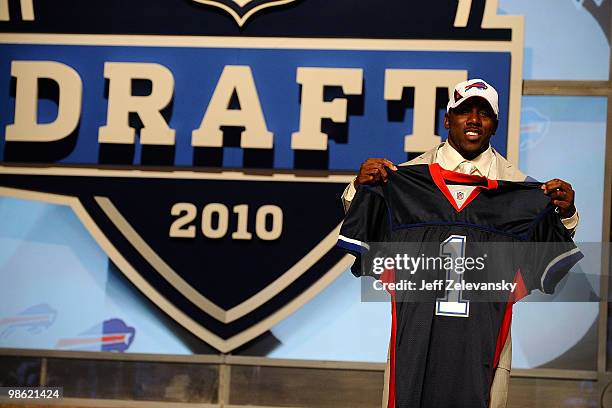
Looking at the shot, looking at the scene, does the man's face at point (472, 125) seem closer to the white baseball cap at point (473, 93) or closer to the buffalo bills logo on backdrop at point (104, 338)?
the white baseball cap at point (473, 93)

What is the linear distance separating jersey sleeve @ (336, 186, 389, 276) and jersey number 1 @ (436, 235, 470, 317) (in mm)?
256

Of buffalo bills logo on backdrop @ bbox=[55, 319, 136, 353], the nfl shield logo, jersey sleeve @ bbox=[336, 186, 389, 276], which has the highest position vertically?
the nfl shield logo

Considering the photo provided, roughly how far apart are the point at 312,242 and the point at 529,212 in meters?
1.78

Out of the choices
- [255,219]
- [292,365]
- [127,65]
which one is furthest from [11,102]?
Result: [292,365]

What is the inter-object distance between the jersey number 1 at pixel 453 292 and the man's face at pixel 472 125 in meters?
0.30

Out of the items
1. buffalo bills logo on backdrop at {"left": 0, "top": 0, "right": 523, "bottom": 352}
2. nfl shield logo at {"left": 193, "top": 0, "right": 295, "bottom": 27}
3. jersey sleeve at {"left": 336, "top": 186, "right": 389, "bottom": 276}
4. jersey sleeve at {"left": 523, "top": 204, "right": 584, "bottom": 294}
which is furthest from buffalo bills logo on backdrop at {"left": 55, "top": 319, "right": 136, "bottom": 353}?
jersey sleeve at {"left": 523, "top": 204, "right": 584, "bottom": 294}

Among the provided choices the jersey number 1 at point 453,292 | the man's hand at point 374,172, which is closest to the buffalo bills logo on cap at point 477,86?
the man's hand at point 374,172

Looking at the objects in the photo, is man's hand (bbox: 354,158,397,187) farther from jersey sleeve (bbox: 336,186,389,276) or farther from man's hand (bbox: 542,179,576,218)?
man's hand (bbox: 542,179,576,218)

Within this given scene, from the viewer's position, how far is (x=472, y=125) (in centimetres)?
324

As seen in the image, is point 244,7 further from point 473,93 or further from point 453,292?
point 453,292

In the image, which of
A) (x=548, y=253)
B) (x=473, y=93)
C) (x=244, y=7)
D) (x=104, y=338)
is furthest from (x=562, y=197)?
(x=104, y=338)

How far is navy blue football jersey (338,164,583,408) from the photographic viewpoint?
3.10 metres

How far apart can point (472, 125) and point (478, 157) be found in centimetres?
14

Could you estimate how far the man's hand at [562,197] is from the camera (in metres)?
3.22
